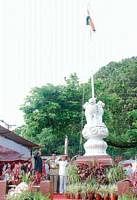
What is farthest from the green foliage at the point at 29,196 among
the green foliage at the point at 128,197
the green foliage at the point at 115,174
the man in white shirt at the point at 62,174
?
the man in white shirt at the point at 62,174

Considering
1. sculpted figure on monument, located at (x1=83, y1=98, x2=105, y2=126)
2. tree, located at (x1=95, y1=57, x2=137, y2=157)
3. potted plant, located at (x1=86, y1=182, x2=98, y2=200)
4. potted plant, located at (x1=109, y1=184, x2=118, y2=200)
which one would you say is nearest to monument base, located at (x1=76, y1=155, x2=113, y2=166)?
potted plant, located at (x1=86, y1=182, x2=98, y2=200)

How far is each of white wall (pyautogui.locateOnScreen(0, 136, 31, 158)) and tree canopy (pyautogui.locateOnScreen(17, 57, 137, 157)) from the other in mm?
1849

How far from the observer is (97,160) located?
53.0 ft

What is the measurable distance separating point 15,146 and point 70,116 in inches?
190

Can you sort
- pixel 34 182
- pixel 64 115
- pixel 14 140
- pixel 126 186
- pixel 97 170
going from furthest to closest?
pixel 64 115 < pixel 14 140 < pixel 97 170 < pixel 34 182 < pixel 126 186

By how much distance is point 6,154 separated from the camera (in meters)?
18.1

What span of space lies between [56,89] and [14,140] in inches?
252

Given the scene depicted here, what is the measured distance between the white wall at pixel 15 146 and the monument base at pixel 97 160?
18.5 ft

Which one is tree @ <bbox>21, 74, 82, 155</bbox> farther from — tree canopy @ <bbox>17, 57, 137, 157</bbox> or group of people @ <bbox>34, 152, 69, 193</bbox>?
group of people @ <bbox>34, 152, 69, 193</bbox>

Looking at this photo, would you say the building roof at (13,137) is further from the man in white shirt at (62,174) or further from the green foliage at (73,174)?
the green foliage at (73,174)

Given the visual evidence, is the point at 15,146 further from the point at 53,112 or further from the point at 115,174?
the point at 115,174

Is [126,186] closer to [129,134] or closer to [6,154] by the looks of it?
[6,154]

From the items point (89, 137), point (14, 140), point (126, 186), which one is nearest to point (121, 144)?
point (14, 140)

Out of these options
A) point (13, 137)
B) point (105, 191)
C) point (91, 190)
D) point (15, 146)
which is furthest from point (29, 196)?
point (15, 146)
